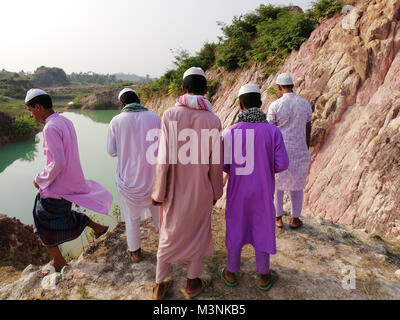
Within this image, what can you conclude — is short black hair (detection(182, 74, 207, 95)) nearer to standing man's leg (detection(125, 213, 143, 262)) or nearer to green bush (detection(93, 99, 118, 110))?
standing man's leg (detection(125, 213, 143, 262))

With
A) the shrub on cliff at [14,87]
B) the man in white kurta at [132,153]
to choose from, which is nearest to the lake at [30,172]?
the man in white kurta at [132,153]

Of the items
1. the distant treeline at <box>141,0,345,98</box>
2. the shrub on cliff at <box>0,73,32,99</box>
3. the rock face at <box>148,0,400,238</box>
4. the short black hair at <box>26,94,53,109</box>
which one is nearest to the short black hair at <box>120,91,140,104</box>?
the short black hair at <box>26,94,53,109</box>

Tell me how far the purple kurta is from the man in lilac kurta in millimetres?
1530

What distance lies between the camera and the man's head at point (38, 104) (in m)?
2.38

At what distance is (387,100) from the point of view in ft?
13.3

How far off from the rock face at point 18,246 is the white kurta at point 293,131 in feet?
14.4

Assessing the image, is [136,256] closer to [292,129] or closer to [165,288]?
[165,288]

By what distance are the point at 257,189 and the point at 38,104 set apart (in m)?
2.25

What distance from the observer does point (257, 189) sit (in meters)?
2.00

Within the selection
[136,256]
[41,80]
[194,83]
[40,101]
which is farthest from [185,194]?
[41,80]
